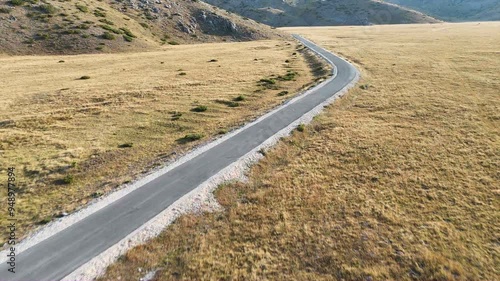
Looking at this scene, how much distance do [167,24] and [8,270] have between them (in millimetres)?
115162

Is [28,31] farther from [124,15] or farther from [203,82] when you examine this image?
[203,82]

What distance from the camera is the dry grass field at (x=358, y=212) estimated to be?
52.3 ft

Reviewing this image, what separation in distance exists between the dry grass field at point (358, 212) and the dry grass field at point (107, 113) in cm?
776

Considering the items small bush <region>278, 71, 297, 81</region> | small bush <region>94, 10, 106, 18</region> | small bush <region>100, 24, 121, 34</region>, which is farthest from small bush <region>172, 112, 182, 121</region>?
small bush <region>94, 10, 106, 18</region>

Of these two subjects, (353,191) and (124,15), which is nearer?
(353,191)

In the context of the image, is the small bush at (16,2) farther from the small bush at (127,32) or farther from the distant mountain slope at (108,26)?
the small bush at (127,32)

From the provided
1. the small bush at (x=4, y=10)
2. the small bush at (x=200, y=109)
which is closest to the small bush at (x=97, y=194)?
the small bush at (x=200, y=109)

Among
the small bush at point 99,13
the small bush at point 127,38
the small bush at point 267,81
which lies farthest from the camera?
the small bush at point 99,13

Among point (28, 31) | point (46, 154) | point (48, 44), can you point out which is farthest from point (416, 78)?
point (28, 31)

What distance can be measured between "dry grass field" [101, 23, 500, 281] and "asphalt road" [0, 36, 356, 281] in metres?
2.02

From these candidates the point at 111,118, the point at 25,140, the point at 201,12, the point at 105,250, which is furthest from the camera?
the point at 201,12

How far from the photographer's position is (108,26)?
93125 mm

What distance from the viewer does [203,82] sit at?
179ft

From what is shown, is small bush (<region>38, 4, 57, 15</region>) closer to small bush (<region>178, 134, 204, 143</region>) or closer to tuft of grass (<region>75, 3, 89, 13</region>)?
tuft of grass (<region>75, 3, 89, 13</region>)
